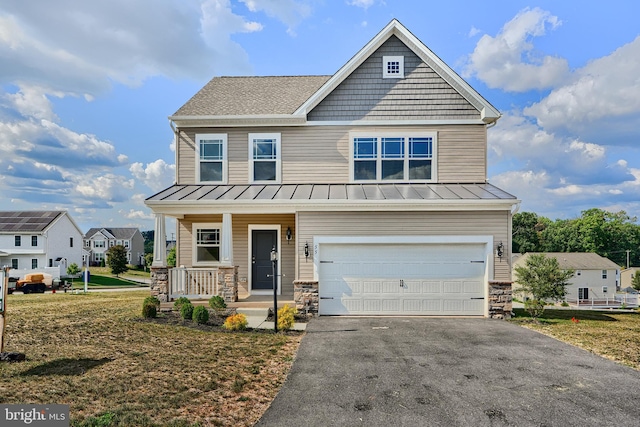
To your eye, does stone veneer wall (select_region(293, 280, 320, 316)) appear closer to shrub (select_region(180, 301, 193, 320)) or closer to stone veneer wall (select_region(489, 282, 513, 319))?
shrub (select_region(180, 301, 193, 320))

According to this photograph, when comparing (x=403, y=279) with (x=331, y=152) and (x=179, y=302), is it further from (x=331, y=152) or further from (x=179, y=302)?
(x=179, y=302)

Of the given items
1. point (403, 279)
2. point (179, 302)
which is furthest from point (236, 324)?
point (403, 279)

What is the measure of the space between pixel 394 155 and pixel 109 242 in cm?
5920

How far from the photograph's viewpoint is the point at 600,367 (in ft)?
21.7

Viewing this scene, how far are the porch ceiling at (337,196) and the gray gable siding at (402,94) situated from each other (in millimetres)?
2526

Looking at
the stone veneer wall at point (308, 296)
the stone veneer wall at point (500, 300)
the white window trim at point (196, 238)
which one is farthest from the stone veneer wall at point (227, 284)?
the stone veneer wall at point (500, 300)

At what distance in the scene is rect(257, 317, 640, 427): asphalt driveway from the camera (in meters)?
4.68

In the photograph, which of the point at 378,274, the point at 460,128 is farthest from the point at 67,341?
the point at 460,128

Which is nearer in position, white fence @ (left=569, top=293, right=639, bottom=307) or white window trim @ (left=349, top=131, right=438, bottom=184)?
white window trim @ (left=349, top=131, right=438, bottom=184)

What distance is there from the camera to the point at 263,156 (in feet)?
43.9

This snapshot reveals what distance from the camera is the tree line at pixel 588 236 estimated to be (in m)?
62.1

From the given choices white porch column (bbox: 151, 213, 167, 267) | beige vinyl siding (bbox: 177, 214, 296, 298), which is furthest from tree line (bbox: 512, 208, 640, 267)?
white porch column (bbox: 151, 213, 167, 267)

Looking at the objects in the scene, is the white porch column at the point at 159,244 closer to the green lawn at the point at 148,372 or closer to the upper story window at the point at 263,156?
the green lawn at the point at 148,372

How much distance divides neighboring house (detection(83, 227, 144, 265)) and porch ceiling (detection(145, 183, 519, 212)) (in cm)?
5370
